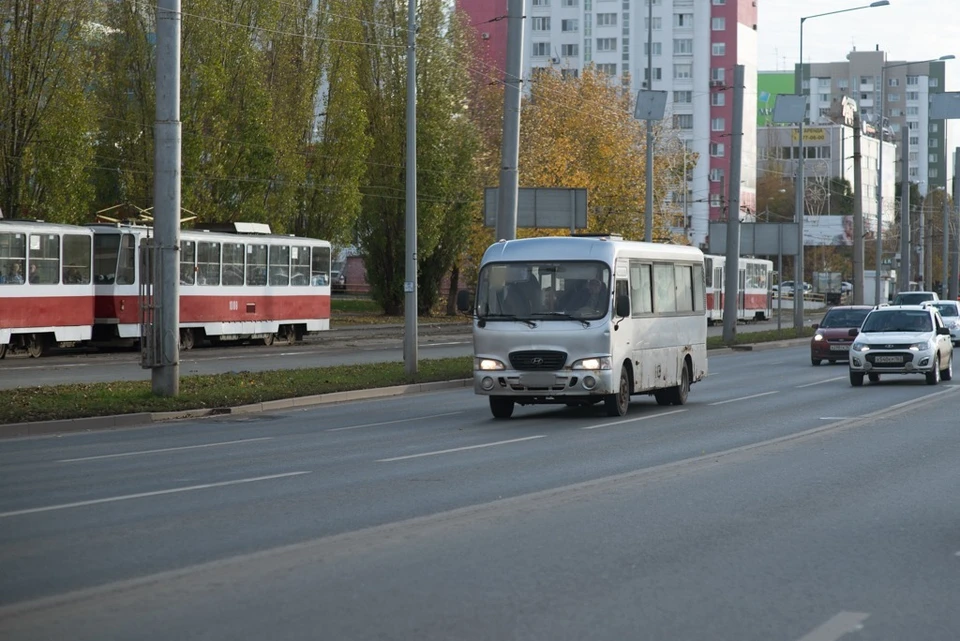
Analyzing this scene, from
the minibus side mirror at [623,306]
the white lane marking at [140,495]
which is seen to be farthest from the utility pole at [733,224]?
the white lane marking at [140,495]

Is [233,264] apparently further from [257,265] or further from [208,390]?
[208,390]

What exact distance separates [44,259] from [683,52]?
101 meters

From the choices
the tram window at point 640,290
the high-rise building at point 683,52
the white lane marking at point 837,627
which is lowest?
the white lane marking at point 837,627

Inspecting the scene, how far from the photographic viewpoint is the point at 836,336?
129 feet

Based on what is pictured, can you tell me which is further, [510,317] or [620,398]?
[620,398]

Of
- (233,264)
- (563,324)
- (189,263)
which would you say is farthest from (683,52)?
(563,324)

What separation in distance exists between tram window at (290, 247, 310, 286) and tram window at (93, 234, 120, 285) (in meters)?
7.92

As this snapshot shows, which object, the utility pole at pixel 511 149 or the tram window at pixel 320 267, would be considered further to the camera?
the tram window at pixel 320 267

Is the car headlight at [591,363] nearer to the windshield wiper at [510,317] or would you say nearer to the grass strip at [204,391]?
the windshield wiper at [510,317]

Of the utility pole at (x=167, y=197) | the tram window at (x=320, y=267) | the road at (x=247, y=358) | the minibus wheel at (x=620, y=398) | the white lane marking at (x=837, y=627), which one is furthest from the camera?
the tram window at (x=320, y=267)

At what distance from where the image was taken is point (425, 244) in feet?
198

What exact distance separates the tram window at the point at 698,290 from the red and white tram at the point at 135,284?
13867 mm

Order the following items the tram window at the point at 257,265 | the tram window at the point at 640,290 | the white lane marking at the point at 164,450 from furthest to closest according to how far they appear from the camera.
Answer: the tram window at the point at 257,265 < the tram window at the point at 640,290 < the white lane marking at the point at 164,450

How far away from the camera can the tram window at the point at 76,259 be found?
3791cm
